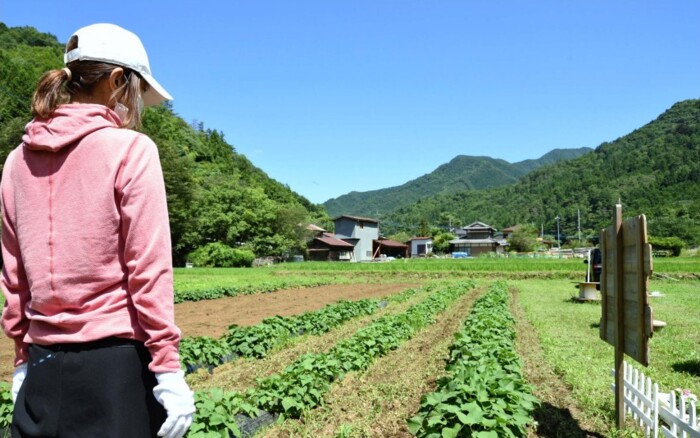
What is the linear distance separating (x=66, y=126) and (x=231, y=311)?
44.2ft

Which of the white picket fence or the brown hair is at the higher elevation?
the brown hair

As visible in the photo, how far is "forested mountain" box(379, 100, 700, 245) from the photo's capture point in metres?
78.4

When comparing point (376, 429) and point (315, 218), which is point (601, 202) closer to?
point (315, 218)

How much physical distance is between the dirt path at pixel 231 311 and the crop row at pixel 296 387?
375 centimetres

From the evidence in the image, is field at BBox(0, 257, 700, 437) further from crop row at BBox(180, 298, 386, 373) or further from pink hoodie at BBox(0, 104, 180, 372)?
pink hoodie at BBox(0, 104, 180, 372)

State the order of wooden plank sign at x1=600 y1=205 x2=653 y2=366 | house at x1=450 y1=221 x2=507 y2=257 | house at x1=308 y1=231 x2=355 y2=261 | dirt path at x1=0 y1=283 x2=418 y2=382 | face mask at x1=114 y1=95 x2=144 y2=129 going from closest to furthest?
face mask at x1=114 y1=95 x2=144 y2=129, wooden plank sign at x1=600 y1=205 x2=653 y2=366, dirt path at x1=0 y1=283 x2=418 y2=382, house at x1=308 y1=231 x2=355 y2=261, house at x1=450 y1=221 x2=507 y2=257

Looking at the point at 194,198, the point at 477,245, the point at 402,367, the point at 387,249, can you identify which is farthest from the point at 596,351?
the point at 387,249

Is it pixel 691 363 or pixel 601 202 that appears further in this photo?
pixel 601 202

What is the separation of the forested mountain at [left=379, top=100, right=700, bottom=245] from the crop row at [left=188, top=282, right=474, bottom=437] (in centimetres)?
6005

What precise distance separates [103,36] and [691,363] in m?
8.29

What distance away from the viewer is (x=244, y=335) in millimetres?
8289

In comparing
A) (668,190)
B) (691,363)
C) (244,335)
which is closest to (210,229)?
(244,335)

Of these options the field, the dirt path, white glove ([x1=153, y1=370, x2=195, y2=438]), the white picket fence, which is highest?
white glove ([x1=153, y1=370, x2=195, y2=438])

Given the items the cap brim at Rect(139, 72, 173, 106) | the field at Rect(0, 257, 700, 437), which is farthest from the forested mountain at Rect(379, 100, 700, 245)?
the cap brim at Rect(139, 72, 173, 106)
